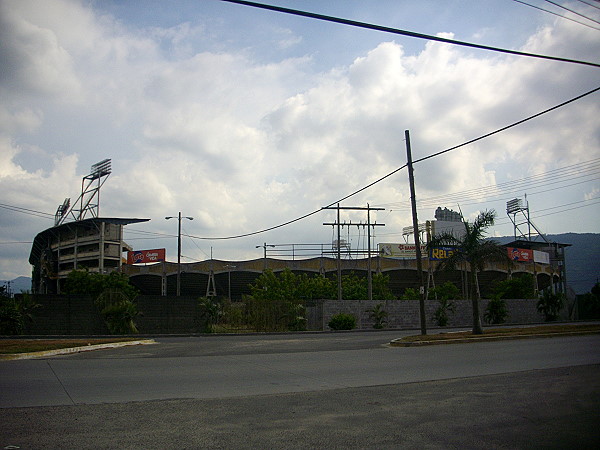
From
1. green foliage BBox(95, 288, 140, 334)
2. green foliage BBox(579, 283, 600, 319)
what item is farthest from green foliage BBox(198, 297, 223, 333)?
green foliage BBox(579, 283, 600, 319)

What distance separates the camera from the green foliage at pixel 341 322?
34475 mm

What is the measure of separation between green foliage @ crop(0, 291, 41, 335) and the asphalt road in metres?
13.0

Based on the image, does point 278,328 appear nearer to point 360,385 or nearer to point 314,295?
point 360,385

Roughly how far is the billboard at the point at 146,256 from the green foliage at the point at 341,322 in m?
66.2

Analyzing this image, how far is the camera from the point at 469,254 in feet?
84.6

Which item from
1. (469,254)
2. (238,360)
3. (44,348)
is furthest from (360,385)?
(469,254)

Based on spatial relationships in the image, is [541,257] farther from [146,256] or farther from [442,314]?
[146,256]

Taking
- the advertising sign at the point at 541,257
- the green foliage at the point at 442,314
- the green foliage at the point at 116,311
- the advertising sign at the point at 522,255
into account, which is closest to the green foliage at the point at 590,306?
the green foliage at the point at 442,314

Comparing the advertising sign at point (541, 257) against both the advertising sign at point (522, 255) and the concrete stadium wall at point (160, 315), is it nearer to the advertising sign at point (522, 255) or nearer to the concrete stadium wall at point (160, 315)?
the advertising sign at point (522, 255)

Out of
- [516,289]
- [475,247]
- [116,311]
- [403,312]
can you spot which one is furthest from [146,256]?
[475,247]

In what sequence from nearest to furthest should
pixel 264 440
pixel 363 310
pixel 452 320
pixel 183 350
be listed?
pixel 264 440, pixel 183 350, pixel 363 310, pixel 452 320

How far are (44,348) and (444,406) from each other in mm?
14622

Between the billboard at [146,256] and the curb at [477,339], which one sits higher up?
the billboard at [146,256]

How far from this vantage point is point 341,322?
3450 cm
